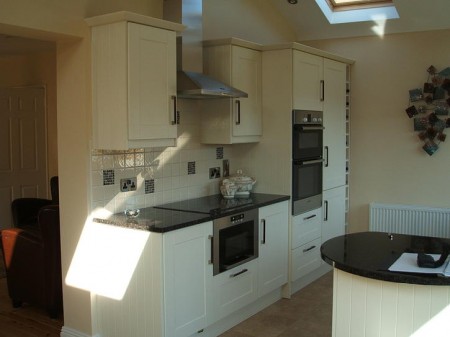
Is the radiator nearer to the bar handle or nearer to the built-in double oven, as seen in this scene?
the built-in double oven

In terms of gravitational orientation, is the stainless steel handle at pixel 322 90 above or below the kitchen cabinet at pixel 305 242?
above

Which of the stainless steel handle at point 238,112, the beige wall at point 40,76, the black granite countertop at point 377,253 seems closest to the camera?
the black granite countertop at point 377,253

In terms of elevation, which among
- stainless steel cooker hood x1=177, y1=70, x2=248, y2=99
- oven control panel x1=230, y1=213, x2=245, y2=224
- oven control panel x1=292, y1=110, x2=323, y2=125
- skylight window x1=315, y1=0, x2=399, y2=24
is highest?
skylight window x1=315, y1=0, x2=399, y2=24

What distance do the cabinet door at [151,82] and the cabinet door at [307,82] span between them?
1351 mm

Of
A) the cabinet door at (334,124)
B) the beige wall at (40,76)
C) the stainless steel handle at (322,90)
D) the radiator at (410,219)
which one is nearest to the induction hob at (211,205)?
the cabinet door at (334,124)

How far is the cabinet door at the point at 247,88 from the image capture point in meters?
4.21

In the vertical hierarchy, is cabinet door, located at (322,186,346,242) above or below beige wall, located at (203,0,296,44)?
below

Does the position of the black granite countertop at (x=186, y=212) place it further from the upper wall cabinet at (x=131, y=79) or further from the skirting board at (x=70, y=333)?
the skirting board at (x=70, y=333)

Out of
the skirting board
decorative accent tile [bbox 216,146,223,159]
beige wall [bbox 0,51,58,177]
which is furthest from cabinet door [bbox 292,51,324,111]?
beige wall [bbox 0,51,58,177]

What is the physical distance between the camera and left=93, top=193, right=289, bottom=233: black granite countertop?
323 centimetres

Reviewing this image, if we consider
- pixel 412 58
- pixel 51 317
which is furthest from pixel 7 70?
pixel 412 58

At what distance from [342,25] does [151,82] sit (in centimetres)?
283

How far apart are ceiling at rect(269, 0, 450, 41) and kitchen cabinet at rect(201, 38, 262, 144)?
1145mm

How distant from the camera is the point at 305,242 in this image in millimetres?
4707
